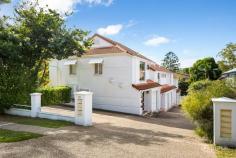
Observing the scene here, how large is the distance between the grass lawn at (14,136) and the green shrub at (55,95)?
11.8 meters

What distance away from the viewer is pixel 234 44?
5528 cm

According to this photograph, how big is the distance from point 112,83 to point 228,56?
4068 cm

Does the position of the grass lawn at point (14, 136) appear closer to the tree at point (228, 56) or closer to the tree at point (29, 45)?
the tree at point (29, 45)

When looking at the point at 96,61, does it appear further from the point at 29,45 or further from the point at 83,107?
the point at 83,107

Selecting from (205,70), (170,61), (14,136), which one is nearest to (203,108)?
(14,136)

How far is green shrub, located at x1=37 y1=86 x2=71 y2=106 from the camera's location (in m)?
23.7

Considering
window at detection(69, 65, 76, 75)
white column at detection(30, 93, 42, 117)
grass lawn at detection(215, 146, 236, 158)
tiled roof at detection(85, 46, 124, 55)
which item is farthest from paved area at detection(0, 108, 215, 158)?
window at detection(69, 65, 76, 75)

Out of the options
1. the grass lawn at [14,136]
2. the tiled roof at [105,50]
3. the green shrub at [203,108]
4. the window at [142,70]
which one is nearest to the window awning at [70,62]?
the tiled roof at [105,50]

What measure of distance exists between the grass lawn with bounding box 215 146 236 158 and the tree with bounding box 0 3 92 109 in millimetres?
12232

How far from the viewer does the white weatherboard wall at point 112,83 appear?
25.2 m

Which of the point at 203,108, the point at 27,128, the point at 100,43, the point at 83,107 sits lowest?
the point at 27,128

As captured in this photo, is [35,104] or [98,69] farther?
[98,69]

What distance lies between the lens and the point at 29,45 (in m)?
18.4

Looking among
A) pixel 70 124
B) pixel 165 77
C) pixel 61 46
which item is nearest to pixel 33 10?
pixel 61 46
